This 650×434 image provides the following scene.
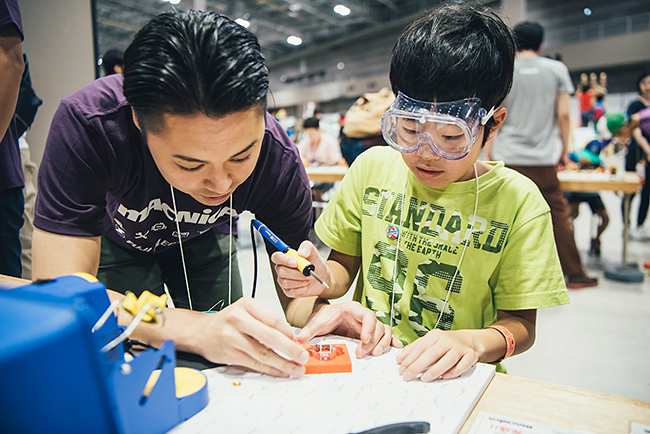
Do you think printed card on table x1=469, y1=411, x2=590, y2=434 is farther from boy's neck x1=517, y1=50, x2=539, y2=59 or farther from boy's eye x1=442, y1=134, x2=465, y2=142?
boy's neck x1=517, y1=50, x2=539, y2=59

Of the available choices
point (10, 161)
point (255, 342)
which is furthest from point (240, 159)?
point (10, 161)

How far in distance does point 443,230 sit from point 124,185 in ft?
2.77

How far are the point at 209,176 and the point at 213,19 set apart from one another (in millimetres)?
292

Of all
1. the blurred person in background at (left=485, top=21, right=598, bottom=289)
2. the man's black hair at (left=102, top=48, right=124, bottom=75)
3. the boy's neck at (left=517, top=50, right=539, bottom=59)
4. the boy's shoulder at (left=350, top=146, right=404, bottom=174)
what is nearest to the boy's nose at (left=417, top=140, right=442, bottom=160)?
the boy's shoulder at (left=350, top=146, right=404, bottom=174)

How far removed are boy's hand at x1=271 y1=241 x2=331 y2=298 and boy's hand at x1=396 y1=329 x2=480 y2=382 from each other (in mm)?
306

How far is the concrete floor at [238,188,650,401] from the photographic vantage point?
2.05m

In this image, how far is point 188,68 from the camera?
27.1 inches

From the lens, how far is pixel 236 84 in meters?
0.72

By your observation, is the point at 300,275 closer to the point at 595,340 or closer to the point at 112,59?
the point at 595,340

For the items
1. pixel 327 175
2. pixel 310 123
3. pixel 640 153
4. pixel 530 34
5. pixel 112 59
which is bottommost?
pixel 327 175

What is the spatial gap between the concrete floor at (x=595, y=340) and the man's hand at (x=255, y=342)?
0.70 m

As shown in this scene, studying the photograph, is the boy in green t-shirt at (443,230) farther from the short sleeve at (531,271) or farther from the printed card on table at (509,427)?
the printed card on table at (509,427)

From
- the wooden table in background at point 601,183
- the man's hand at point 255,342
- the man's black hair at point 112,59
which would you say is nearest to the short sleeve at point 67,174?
the man's hand at point 255,342

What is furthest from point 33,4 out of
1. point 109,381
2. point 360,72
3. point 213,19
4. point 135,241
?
point 360,72
